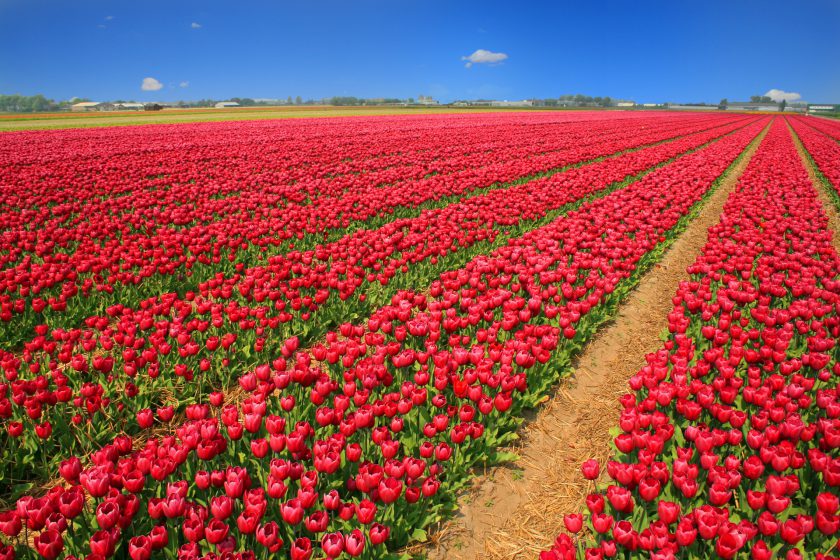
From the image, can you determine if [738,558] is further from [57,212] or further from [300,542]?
[57,212]

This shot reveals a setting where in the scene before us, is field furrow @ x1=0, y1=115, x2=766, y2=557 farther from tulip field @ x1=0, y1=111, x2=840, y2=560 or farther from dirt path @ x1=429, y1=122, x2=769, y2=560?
dirt path @ x1=429, y1=122, x2=769, y2=560

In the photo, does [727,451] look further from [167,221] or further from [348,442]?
[167,221]

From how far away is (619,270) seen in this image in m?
7.22

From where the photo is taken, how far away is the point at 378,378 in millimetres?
3979

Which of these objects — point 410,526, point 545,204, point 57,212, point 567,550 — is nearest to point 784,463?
A: point 567,550

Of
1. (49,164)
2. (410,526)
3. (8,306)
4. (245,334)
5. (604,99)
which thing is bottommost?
(410,526)

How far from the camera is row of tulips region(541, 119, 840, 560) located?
2.49 meters

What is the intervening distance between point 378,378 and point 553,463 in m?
1.63

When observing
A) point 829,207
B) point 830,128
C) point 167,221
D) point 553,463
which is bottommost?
point 553,463

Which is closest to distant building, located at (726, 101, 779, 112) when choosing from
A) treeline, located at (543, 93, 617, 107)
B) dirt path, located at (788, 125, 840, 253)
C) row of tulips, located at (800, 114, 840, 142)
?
treeline, located at (543, 93, 617, 107)

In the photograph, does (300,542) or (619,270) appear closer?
(300,542)

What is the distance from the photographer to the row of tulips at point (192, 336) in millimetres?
3730

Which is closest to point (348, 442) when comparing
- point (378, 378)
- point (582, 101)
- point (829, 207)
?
point (378, 378)

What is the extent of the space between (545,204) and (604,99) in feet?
599
